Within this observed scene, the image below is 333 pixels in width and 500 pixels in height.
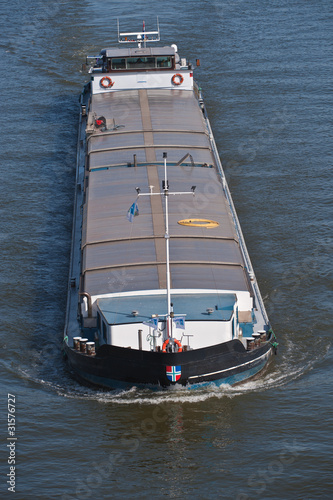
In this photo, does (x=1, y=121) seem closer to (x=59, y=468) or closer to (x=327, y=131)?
(x=327, y=131)

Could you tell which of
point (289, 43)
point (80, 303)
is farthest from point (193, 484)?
point (289, 43)

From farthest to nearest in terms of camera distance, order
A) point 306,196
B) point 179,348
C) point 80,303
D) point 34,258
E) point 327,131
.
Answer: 1. point 327,131
2. point 306,196
3. point 34,258
4. point 80,303
5. point 179,348

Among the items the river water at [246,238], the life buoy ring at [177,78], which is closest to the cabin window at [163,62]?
the life buoy ring at [177,78]

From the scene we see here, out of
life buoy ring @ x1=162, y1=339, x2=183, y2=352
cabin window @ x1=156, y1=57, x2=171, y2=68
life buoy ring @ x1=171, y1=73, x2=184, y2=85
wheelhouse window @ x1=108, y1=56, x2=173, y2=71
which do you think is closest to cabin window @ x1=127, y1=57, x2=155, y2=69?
wheelhouse window @ x1=108, y1=56, x2=173, y2=71

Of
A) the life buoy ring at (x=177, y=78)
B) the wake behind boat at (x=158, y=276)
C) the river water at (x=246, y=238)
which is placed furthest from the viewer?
the life buoy ring at (x=177, y=78)

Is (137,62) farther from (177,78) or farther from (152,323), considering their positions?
(152,323)

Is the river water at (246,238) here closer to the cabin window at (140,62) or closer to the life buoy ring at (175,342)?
the life buoy ring at (175,342)
